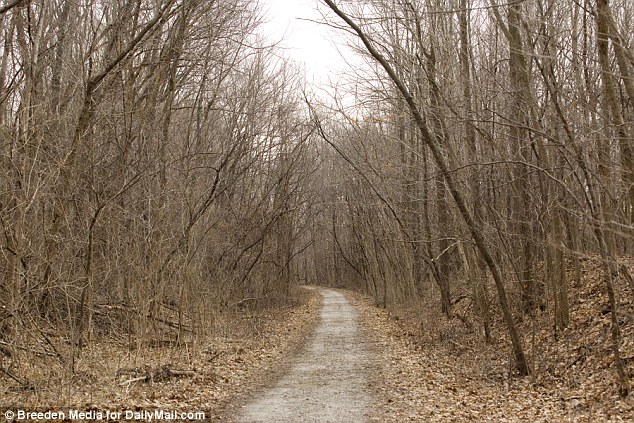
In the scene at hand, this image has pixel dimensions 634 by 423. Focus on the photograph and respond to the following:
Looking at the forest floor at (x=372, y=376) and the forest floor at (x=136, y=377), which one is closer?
the forest floor at (x=136, y=377)

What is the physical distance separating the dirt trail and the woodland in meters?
1.70

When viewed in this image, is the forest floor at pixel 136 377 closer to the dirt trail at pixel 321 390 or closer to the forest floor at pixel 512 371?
the dirt trail at pixel 321 390

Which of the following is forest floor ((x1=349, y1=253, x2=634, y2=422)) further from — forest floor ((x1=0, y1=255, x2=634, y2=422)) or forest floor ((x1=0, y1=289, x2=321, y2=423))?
forest floor ((x1=0, y1=289, x2=321, y2=423))

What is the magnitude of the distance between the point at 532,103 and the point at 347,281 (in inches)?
1536

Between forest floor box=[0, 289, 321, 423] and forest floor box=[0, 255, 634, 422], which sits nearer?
forest floor box=[0, 289, 321, 423]

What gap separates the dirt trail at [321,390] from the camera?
7.01 metres

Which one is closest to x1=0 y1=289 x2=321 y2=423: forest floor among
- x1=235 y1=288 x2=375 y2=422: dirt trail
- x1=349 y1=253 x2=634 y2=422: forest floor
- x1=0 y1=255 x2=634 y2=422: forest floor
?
x1=0 y1=255 x2=634 y2=422: forest floor

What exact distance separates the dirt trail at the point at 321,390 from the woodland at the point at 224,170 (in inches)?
66.8

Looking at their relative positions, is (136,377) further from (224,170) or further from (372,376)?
(224,170)

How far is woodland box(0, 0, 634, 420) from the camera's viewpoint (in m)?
8.02

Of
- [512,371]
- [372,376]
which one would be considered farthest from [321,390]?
[512,371]

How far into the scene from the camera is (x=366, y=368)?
10.5 m

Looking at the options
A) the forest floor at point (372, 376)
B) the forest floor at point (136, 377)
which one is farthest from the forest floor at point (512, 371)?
the forest floor at point (136, 377)

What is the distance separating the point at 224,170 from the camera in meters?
15.9
